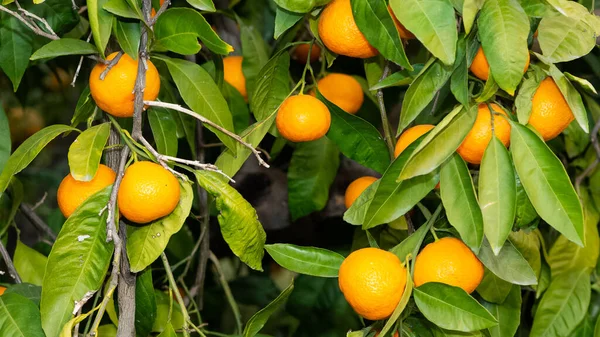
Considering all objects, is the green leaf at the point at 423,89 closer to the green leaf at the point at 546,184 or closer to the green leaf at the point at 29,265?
the green leaf at the point at 546,184

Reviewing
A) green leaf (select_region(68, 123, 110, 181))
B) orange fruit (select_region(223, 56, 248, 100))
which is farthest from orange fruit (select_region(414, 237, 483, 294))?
orange fruit (select_region(223, 56, 248, 100))

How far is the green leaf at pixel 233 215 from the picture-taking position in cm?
79

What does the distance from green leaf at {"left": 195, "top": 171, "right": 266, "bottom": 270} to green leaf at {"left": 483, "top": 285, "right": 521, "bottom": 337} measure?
0.35 meters

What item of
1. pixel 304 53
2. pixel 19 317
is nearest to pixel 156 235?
pixel 19 317

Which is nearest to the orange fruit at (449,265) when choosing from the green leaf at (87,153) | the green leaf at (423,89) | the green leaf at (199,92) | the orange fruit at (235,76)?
the green leaf at (423,89)

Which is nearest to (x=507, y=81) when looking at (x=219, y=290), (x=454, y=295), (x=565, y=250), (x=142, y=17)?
(x=454, y=295)

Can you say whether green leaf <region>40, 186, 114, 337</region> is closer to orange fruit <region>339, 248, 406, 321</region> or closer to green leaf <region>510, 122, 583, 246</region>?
orange fruit <region>339, 248, 406, 321</region>

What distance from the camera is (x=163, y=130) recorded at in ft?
3.05

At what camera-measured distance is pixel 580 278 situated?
3.71ft

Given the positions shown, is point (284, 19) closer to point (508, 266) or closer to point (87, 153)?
point (87, 153)

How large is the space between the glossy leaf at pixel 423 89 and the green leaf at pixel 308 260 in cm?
17

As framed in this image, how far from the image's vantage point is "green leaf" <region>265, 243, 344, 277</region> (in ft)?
2.83

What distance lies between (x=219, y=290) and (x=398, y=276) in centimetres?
80

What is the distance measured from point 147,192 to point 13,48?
14.2 inches
